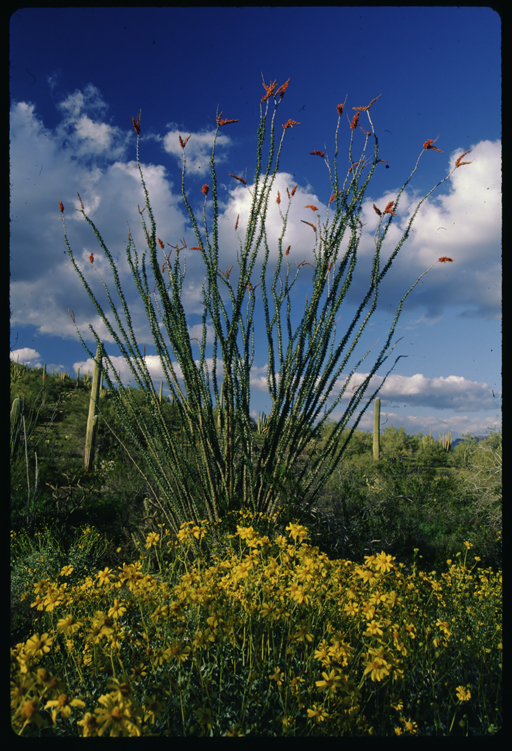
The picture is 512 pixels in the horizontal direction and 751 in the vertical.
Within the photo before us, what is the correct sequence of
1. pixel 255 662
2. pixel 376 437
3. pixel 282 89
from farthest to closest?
pixel 376 437 < pixel 282 89 < pixel 255 662

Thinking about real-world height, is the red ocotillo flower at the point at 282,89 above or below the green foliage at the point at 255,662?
above

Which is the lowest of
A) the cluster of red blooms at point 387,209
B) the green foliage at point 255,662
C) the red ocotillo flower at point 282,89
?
the green foliage at point 255,662

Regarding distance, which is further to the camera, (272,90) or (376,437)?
(376,437)

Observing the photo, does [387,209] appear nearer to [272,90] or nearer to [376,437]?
[272,90]

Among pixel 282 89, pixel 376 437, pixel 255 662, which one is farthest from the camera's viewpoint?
pixel 376 437

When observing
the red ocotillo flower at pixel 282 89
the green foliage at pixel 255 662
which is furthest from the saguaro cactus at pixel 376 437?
the red ocotillo flower at pixel 282 89

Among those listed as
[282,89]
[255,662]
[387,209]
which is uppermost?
[282,89]

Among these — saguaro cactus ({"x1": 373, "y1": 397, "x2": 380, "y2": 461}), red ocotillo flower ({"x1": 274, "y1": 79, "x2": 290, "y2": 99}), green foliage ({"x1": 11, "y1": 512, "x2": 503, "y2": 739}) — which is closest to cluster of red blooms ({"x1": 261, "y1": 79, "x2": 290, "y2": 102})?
red ocotillo flower ({"x1": 274, "y1": 79, "x2": 290, "y2": 99})

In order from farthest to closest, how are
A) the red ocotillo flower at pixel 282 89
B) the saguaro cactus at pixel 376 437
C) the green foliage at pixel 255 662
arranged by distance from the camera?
the saguaro cactus at pixel 376 437 → the red ocotillo flower at pixel 282 89 → the green foliage at pixel 255 662

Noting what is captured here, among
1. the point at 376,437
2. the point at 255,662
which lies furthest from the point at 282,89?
the point at 376,437

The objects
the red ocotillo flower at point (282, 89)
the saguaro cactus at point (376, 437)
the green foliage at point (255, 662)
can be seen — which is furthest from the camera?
the saguaro cactus at point (376, 437)

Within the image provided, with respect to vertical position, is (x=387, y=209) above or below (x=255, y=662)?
above

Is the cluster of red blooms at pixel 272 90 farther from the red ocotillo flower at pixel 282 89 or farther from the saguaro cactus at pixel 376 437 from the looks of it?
the saguaro cactus at pixel 376 437

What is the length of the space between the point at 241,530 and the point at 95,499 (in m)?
3.79
